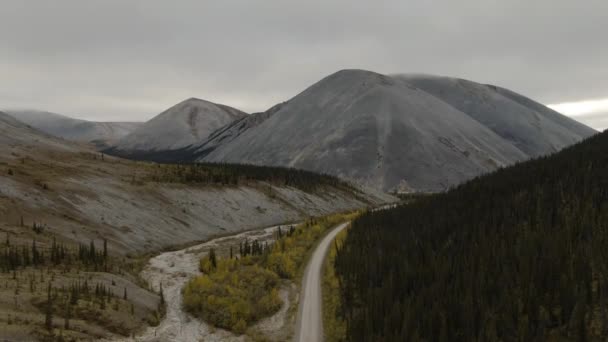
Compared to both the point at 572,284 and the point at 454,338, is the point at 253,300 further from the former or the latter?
the point at 572,284

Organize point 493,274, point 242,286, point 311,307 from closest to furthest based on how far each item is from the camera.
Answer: point 493,274 < point 311,307 < point 242,286

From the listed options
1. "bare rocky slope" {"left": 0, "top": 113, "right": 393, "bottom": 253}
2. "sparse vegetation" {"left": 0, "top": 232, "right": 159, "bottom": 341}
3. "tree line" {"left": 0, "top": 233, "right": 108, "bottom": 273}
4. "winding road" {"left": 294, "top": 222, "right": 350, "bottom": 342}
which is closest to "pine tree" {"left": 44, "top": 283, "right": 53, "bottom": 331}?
"sparse vegetation" {"left": 0, "top": 232, "right": 159, "bottom": 341}

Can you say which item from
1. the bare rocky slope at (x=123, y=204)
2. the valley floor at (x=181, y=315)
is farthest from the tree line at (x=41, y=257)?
the bare rocky slope at (x=123, y=204)

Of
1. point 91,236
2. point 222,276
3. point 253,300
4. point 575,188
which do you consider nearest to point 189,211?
point 91,236

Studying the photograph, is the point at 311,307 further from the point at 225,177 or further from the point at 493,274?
the point at 225,177

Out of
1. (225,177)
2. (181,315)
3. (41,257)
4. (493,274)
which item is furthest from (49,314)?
(225,177)
